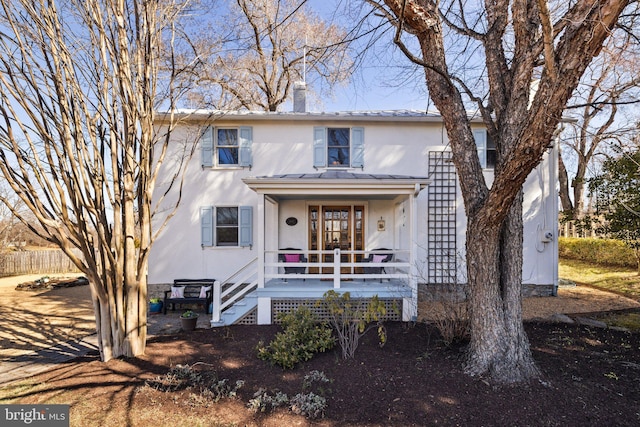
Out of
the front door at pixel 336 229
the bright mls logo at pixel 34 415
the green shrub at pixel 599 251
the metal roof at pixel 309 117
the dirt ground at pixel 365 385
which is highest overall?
the metal roof at pixel 309 117

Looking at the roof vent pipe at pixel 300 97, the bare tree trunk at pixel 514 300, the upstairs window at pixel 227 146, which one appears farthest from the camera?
the roof vent pipe at pixel 300 97

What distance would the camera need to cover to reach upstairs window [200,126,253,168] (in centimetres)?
833

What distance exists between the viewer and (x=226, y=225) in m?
8.38

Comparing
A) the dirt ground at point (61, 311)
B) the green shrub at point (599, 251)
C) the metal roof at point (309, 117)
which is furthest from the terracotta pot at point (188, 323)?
the green shrub at point (599, 251)

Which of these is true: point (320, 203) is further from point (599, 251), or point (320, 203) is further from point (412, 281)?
point (599, 251)

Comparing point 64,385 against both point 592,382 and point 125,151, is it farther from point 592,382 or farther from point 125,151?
point 592,382

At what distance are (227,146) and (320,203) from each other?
3158 millimetres

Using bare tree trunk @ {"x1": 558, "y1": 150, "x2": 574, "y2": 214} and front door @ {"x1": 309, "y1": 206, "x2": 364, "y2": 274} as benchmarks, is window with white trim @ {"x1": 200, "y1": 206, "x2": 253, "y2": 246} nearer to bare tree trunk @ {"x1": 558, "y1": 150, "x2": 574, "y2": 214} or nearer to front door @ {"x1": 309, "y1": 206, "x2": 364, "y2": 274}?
front door @ {"x1": 309, "y1": 206, "x2": 364, "y2": 274}

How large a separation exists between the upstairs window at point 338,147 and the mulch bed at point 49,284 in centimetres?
1162

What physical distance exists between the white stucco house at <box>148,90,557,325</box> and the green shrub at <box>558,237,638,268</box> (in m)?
5.79

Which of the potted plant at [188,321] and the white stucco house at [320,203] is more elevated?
the white stucco house at [320,203]

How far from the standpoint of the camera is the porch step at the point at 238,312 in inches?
239

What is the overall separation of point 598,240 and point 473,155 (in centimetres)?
1332

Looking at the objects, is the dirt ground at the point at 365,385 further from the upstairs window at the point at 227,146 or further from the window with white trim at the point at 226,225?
the upstairs window at the point at 227,146
